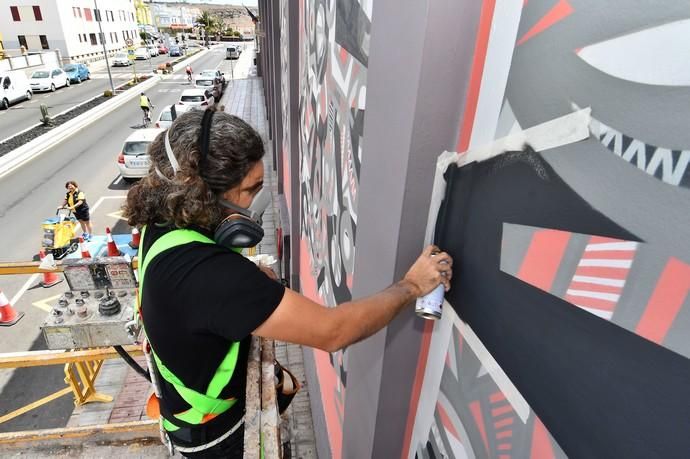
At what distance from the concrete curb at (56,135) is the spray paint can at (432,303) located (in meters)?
16.2

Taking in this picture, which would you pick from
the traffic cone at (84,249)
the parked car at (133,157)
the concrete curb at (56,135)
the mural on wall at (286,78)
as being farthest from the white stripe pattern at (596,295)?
the concrete curb at (56,135)

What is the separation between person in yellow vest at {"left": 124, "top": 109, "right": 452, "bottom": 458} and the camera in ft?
Answer: 4.40

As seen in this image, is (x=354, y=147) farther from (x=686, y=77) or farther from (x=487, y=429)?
(x=686, y=77)

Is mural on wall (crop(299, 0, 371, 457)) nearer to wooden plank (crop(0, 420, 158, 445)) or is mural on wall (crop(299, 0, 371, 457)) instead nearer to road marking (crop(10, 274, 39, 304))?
wooden plank (crop(0, 420, 158, 445))

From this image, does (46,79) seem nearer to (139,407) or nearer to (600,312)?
(139,407)

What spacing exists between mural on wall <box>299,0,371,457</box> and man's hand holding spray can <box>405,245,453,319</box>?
67 cm

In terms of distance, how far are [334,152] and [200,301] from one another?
143 centimetres

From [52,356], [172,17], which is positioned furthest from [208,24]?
[52,356]

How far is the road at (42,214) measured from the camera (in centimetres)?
533

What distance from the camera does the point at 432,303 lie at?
4.52 ft

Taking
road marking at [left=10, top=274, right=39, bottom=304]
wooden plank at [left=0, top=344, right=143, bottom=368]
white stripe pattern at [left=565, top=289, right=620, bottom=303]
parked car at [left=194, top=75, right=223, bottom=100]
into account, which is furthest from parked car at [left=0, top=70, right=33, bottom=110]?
white stripe pattern at [left=565, top=289, right=620, bottom=303]

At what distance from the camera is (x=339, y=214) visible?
2.46 m

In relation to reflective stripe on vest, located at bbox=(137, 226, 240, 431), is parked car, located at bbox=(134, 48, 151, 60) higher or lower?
lower

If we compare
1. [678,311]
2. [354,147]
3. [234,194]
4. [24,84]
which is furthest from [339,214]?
[24,84]
